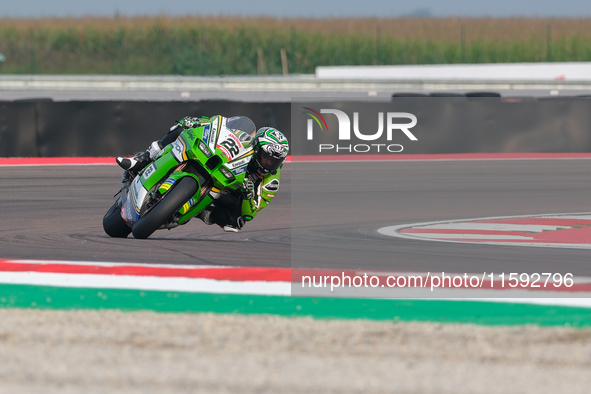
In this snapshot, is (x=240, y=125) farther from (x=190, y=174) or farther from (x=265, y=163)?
(x=190, y=174)

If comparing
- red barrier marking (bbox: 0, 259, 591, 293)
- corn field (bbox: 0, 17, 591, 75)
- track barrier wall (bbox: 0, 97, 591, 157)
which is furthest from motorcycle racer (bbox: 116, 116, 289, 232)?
corn field (bbox: 0, 17, 591, 75)

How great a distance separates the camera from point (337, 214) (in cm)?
1039

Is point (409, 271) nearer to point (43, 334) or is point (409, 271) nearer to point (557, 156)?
point (43, 334)

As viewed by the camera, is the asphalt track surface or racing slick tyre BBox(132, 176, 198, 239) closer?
the asphalt track surface

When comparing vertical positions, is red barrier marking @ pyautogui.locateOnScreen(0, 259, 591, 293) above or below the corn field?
above

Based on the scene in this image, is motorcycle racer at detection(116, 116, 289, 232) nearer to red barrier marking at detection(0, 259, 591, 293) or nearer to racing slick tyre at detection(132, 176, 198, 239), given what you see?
racing slick tyre at detection(132, 176, 198, 239)

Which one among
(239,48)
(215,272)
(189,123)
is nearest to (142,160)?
(189,123)

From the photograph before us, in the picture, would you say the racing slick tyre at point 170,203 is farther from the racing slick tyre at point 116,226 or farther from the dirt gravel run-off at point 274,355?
the dirt gravel run-off at point 274,355

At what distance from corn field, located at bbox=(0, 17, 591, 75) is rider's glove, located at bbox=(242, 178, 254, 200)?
105ft

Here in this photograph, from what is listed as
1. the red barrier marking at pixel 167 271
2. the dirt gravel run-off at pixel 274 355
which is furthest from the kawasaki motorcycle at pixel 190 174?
the dirt gravel run-off at pixel 274 355

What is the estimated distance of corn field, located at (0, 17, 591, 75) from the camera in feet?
134

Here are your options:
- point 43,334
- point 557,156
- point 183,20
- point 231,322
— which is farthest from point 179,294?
point 183,20

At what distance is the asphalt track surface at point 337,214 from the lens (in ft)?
23.8

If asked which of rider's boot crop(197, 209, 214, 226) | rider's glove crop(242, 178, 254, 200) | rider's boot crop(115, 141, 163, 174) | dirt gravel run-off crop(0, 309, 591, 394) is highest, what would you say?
rider's boot crop(115, 141, 163, 174)
